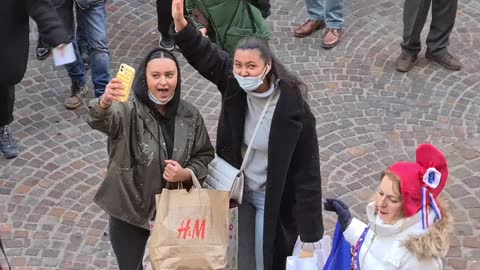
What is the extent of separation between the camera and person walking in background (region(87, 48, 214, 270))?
12.9ft

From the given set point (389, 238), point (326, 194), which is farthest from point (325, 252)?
point (326, 194)

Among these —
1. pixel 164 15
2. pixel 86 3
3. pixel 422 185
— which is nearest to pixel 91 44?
pixel 86 3

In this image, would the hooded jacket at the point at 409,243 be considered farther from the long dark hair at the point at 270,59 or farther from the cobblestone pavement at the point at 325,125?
the cobblestone pavement at the point at 325,125

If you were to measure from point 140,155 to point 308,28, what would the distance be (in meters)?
4.33

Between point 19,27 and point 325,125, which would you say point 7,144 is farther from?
point 325,125

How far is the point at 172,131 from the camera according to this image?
4059mm

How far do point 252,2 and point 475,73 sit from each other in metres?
2.62

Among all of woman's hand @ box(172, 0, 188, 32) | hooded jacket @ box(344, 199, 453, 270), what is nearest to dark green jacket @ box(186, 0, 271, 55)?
woman's hand @ box(172, 0, 188, 32)

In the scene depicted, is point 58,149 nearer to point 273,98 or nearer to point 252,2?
point 252,2

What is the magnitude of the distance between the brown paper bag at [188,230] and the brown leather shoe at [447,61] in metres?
4.10

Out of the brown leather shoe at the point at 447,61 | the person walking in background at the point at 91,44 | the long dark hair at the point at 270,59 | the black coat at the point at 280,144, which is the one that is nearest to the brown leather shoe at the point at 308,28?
the brown leather shoe at the point at 447,61

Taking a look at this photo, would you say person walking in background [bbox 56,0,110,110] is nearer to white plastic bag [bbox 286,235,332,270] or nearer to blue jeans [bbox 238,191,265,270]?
blue jeans [bbox 238,191,265,270]

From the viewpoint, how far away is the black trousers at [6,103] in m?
6.13

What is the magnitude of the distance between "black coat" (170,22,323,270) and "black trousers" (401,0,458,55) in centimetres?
355
